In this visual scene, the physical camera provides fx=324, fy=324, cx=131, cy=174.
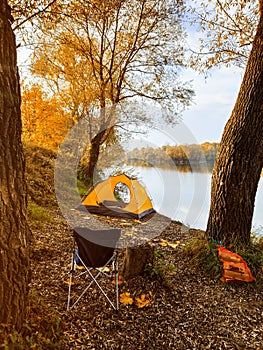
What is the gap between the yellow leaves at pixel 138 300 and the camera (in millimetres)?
3252

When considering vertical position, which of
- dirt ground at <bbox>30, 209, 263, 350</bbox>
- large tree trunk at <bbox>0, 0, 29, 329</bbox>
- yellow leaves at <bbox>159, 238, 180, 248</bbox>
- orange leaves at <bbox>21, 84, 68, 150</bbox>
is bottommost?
dirt ground at <bbox>30, 209, 263, 350</bbox>

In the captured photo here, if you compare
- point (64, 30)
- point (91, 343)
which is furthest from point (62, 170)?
point (91, 343)

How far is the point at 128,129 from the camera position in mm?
10164

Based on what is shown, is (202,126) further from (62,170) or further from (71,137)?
(71,137)

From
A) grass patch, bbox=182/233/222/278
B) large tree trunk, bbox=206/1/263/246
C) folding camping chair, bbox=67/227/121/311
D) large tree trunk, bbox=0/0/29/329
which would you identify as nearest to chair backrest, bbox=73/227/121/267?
folding camping chair, bbox=67/227/121/311

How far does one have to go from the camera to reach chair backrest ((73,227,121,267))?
125 inches

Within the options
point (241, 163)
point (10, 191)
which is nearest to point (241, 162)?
point (241, 163)

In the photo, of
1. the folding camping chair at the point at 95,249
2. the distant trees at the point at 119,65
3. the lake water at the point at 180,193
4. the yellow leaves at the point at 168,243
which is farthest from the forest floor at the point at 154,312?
the distant trees at the point at 119,65

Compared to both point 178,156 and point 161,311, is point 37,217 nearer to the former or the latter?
point 178,156

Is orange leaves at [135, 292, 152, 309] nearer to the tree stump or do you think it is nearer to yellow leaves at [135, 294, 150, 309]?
yellow leaves at [135, 294, 150, 309]

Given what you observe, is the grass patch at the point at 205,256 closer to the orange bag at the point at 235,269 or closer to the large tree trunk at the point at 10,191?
the orange bag at the point at 235,269

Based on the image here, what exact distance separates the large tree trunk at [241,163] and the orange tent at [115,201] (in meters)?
2.79

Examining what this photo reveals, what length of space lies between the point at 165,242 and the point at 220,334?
2.39m

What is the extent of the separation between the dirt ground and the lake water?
174cm
